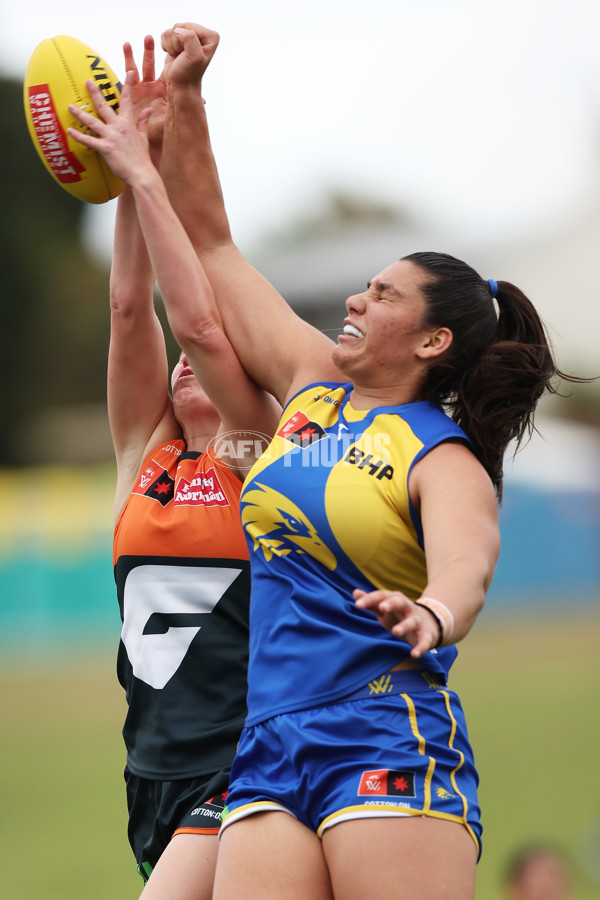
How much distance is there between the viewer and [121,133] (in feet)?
9.83

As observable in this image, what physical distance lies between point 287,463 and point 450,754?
2.35 feet

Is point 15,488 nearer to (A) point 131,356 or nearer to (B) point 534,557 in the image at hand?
(B) point 534,557

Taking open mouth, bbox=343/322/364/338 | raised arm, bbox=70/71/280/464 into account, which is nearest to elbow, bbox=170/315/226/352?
raised arm, bbox=70/71/280/464

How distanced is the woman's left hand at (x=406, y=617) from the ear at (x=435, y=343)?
83cm

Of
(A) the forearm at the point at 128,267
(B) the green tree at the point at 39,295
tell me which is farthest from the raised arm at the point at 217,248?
(B) the green tree at the point at 39,295

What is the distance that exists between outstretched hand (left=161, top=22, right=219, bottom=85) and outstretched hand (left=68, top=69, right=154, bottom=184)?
140mm

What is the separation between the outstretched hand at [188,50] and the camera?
9.77 ft

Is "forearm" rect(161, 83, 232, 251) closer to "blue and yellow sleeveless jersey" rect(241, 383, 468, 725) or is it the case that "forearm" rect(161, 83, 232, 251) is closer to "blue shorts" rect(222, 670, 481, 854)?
"blue and yellow sleeveless jersey" rect(241, 383, 468, 725)

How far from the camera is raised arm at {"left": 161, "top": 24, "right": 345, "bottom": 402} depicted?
2863 mm

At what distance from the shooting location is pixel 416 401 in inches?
104

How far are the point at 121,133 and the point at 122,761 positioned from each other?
348 inches

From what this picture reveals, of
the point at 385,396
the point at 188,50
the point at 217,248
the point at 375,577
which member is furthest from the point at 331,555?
the point at 188,50

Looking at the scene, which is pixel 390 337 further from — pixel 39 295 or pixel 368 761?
pixel 39 295

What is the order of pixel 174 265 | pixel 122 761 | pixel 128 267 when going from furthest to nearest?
pixel 122 761 < pixel 128 267 < pixel 174 265
